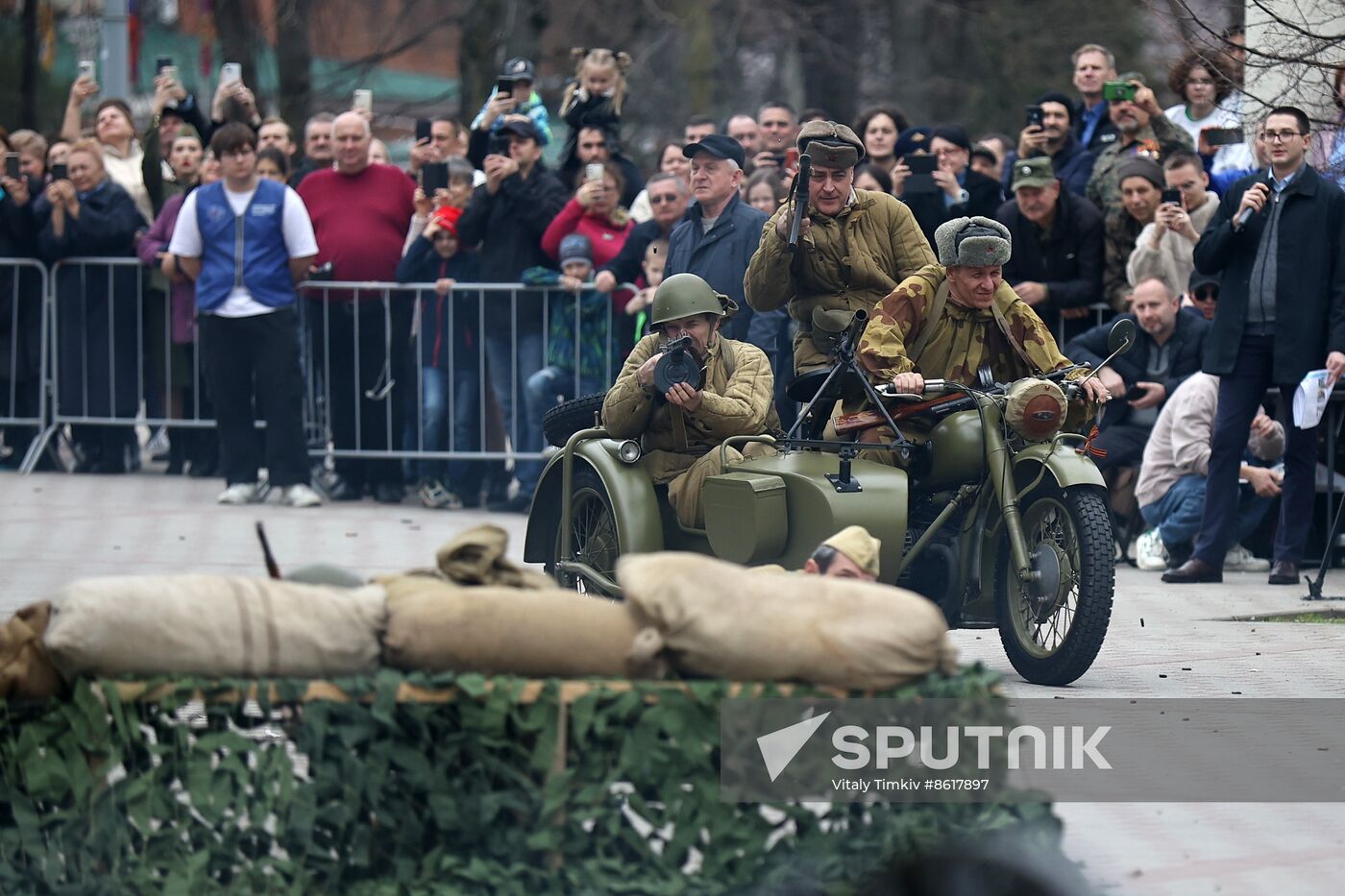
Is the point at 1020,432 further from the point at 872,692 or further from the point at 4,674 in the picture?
the point at 4,674

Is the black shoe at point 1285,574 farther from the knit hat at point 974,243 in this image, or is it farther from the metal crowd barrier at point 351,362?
the knit hat at point 974,243

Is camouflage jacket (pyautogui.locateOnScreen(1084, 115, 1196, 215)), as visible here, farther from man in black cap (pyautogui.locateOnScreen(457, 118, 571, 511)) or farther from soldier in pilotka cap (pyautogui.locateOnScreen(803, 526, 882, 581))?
soldier in pilotka cap (pyautogui.locateOnScreen(803, 526, 882, 581))

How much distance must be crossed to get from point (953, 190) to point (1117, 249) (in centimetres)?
99

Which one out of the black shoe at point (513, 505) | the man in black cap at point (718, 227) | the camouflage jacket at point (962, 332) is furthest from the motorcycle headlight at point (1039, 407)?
the black shoe at point (513, 505)

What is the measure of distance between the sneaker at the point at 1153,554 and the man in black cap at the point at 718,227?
8.73ft

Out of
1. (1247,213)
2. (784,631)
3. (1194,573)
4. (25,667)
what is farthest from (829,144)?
(25,667)

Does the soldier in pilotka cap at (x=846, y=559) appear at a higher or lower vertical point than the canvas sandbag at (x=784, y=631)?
lower

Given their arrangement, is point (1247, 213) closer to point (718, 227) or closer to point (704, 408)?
point (718, 227)

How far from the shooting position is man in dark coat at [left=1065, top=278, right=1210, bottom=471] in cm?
1203

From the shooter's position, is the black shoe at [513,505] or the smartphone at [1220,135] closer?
the smartphone at [1220,135]

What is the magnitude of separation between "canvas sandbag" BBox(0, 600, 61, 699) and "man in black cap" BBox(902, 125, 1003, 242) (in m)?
7.75

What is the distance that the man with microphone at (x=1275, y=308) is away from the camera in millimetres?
10859

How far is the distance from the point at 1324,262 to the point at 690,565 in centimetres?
693

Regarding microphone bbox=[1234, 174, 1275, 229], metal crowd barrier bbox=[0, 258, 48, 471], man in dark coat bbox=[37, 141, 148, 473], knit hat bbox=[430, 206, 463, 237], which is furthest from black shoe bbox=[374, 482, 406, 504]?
microphone bbox=[1234, 174, 1275, 229]
